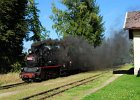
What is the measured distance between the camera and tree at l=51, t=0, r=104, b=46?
54.7 metres

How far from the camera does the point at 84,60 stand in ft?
135

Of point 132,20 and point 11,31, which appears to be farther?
point 11,31

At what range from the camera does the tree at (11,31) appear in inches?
1726

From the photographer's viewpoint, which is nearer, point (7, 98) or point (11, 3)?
point (7, 98)

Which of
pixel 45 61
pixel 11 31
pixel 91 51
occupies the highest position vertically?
pixel 11 31

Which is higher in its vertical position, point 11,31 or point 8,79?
point 11,31

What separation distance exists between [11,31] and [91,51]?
949 cm

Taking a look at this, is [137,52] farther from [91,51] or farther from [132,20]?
[91,51]

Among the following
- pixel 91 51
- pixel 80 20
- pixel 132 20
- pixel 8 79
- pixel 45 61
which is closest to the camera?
pixel 45 61

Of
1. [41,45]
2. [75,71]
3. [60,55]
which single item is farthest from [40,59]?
[75,71]

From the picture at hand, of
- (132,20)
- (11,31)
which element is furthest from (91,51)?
(132,20)

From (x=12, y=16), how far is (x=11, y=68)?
242 inches

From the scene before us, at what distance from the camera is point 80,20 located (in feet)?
182

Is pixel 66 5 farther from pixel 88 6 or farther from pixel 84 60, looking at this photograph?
pixel 84 60
